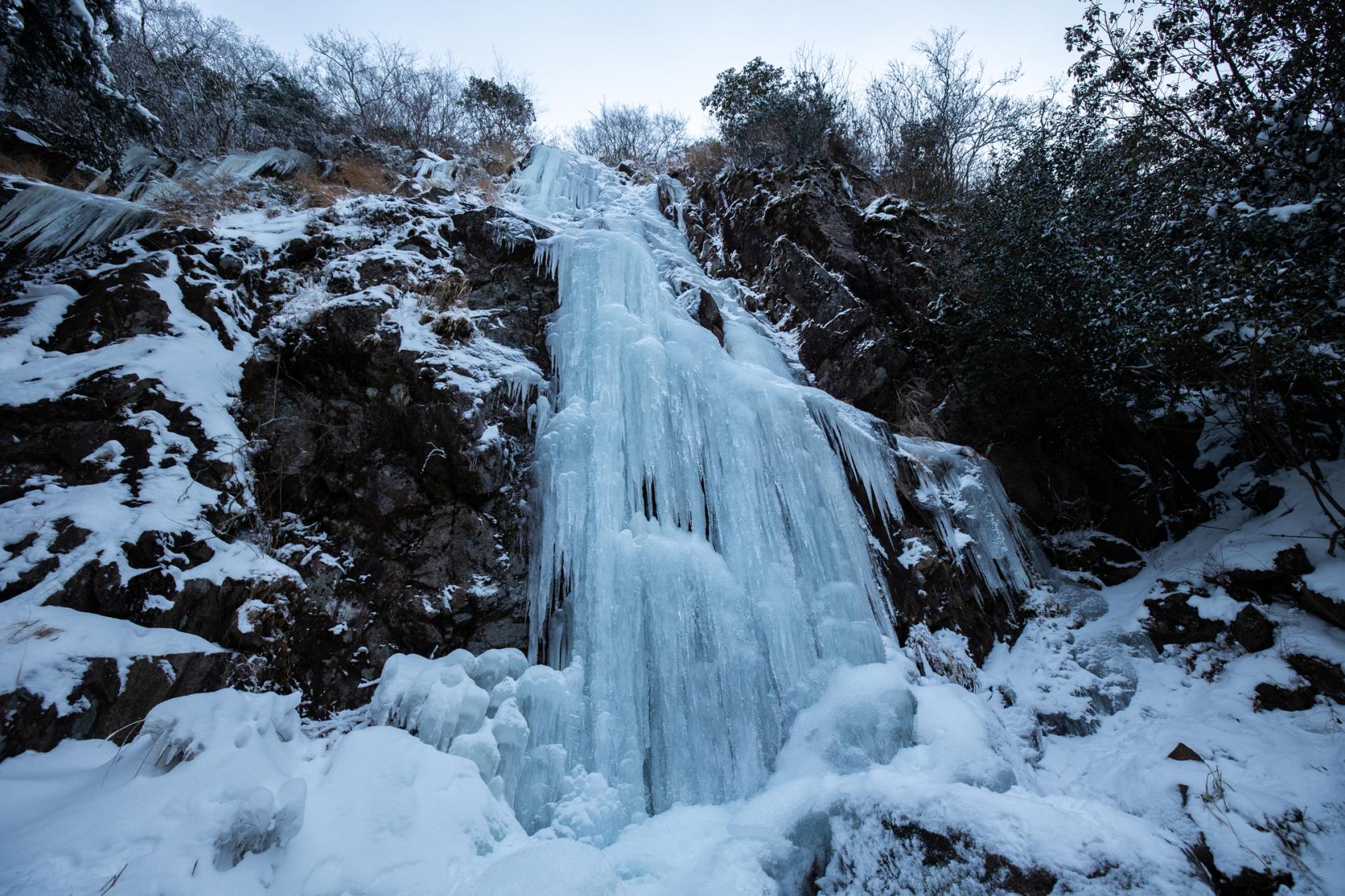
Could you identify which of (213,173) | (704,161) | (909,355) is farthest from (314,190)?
(909,355)

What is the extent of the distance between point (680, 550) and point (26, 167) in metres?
8.12

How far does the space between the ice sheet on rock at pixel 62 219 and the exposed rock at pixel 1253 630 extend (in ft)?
32.7

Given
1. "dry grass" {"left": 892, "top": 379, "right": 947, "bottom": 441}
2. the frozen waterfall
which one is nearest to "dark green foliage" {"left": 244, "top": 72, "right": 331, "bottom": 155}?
the frozen waterfall

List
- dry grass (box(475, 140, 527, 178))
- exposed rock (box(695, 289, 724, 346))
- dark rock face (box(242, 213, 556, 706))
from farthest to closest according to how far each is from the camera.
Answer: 1. dry grass (box(475, 140, 527, 178))
2. exposed rock (box(695, 289, 724, 346))
3. dark rock face (box(242, 213, 556, 706))

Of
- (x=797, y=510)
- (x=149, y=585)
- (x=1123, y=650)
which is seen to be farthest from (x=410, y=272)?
(x=1123, y=650)

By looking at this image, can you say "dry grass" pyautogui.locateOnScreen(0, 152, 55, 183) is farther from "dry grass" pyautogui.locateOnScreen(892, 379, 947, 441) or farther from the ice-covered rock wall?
"dry grass" pyautogui.locateOnScreen(892, 379, 947, 441)

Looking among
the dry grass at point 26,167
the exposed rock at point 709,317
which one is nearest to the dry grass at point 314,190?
the dry grass at point 26,167

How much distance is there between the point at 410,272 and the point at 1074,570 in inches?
307

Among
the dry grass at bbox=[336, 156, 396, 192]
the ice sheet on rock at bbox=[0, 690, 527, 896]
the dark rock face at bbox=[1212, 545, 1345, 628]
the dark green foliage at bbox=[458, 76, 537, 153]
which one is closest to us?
the ice sheet on rock at bbox=[0, 690, 527, 896]

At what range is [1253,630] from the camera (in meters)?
3.93

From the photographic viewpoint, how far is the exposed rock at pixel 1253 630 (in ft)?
12.7

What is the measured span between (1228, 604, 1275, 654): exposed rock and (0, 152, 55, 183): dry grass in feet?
38.3

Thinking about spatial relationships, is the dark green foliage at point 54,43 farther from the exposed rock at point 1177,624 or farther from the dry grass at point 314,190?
the exposed rock at point 1177,624

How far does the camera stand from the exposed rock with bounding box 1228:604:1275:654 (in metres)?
3.87
